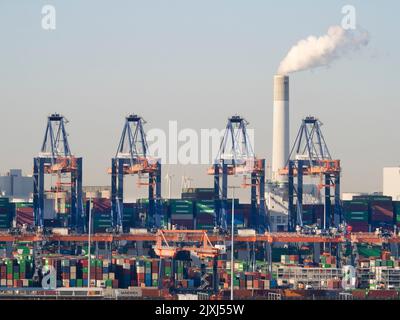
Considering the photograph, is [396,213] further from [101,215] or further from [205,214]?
[101,215]

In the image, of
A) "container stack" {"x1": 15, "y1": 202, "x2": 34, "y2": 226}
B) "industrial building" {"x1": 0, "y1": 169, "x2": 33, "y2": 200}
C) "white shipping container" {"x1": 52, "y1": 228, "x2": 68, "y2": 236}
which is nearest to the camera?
"white shipping container" {"x1": 52, "y1": 228, "x2": 68, "y2": 236}

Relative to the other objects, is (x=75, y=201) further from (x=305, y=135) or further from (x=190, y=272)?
(x=190, y=272)

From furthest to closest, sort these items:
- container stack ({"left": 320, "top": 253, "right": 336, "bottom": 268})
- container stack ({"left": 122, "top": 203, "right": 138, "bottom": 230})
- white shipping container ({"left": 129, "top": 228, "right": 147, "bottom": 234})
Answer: container stack ({"left": 122, "top": 203, "right": 138, "bottom": 230})
white shipping container ({"left": 129, "top": 228, "right": 147, "bottom": 234})
container stack ({"left": 320, "top": 253, "right": 336, "bottom": 268})

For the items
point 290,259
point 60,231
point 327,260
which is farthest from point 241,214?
point 327,260

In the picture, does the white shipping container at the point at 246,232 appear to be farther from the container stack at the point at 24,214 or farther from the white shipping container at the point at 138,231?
the container stack at the point at 24,214

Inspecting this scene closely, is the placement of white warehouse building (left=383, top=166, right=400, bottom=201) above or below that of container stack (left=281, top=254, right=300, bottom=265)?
above

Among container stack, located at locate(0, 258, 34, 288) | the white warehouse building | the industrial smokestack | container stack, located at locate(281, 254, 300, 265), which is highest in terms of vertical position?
the industrial smokestack

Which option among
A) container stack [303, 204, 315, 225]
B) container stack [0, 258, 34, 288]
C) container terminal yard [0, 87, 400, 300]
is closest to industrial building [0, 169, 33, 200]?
container terminal yard [0, 87, 400, 300]

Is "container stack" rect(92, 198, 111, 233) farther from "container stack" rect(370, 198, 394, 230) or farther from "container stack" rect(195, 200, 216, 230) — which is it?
"container stack" rect(370, 198, 394, 230)
